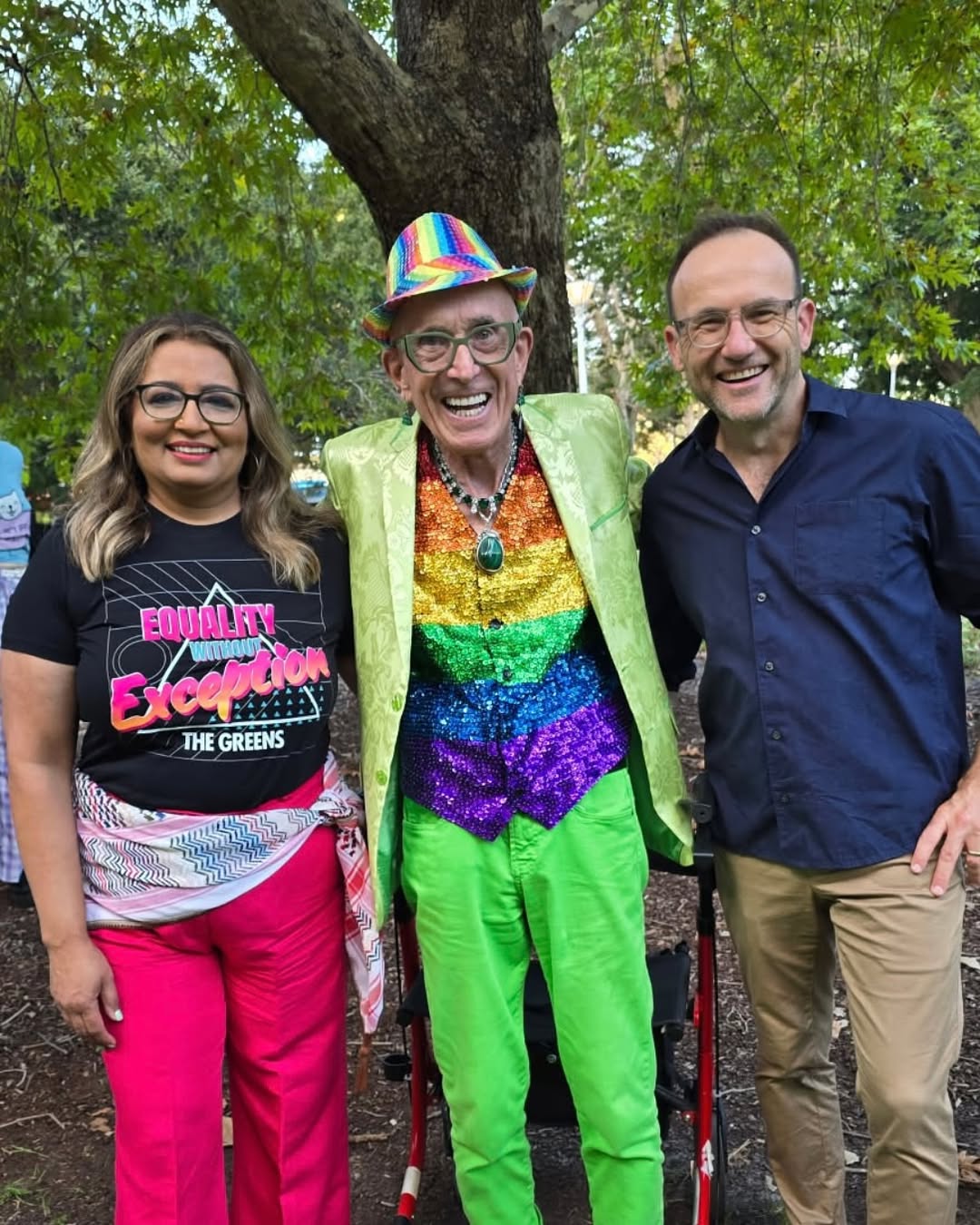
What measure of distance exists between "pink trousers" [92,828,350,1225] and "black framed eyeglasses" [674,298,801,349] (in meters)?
1.33

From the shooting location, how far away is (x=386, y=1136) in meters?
3.43

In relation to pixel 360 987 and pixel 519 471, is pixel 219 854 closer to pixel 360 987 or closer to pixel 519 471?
pixel 360 987

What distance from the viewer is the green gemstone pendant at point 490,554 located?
2.34 m

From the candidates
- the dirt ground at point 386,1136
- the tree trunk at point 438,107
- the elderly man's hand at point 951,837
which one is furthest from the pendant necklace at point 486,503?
the dirt ground at point 386,1136

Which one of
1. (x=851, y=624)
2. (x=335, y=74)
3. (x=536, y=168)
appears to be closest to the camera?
(x=851, y=624)

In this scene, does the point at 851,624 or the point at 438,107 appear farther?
the point at 438,107

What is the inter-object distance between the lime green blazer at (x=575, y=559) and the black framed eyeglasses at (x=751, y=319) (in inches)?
11.7

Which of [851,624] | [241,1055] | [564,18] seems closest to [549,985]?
[241,1055]

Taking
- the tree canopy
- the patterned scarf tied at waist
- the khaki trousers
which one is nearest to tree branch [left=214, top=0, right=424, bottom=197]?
the tree canopy

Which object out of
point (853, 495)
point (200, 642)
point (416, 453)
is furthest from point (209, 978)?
point (853, 495)

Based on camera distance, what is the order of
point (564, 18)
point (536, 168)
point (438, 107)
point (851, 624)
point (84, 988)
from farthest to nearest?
1. point (564, 18)
2. point (536, 168)
3. point (438, 107)
4. point (851, 624)
5. point (84, 988)

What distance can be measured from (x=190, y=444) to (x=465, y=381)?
574mm

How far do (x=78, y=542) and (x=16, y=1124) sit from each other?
2287 millimetres

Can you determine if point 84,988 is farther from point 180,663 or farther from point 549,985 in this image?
point 549,985
